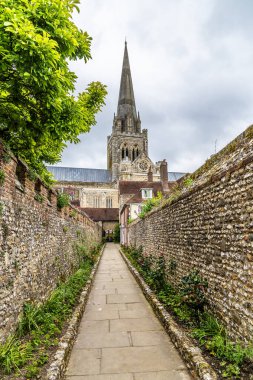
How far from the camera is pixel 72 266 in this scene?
11.3 m

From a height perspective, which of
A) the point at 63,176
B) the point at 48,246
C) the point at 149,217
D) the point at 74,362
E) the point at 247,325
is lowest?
the point at 74,362

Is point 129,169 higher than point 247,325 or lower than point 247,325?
higher

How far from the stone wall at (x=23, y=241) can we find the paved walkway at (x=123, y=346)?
4.50ft

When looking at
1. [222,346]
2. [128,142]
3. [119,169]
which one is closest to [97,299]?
[222,346]

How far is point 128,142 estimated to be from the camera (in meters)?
74.2

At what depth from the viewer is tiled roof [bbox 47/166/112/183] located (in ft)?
236

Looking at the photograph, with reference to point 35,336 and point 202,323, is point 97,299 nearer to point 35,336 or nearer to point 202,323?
point 35,336

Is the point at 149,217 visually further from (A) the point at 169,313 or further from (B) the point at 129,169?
(B) the point at 129,169

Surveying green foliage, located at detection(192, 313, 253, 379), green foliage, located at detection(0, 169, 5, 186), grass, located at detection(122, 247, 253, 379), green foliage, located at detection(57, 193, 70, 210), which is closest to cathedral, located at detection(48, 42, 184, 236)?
green foliage, located at detection(57, 193, 70, 210)

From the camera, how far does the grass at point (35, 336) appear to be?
12.1 ft

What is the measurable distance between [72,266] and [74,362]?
7060mm

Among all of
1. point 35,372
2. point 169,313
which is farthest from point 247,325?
point 35,372

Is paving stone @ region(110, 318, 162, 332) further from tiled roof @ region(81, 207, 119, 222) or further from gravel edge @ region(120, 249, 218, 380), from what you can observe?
tiled roof @ region(81, 207, 119, 222)

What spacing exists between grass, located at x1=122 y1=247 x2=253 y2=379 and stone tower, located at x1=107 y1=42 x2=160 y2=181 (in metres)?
56.4
